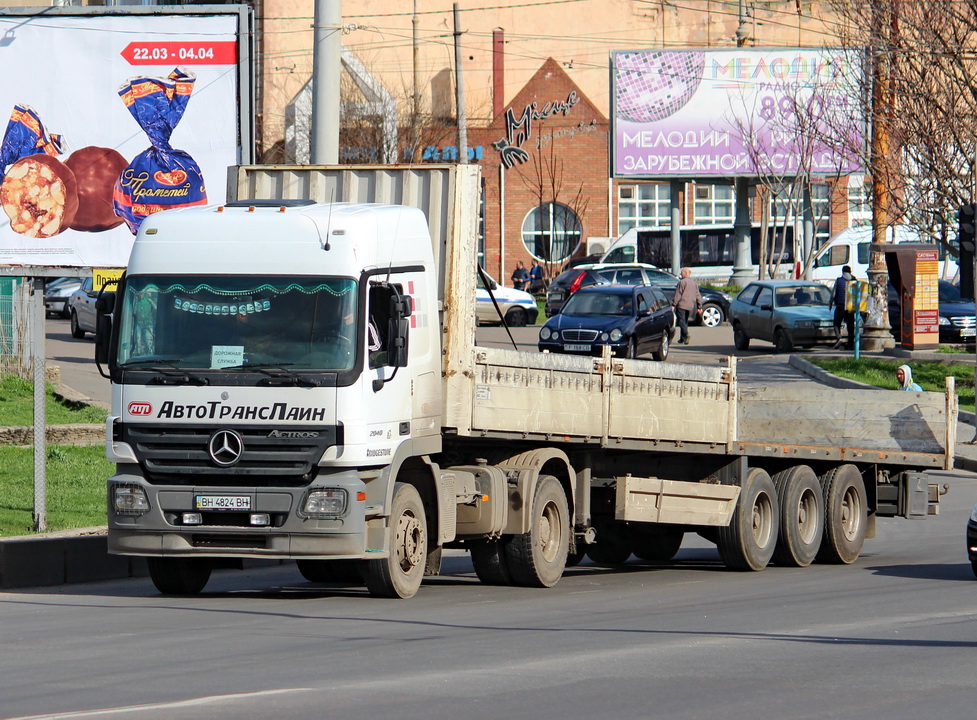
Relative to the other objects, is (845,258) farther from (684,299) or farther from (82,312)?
(82,312)

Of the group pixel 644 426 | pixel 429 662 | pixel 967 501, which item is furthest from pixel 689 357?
pixel 429 662

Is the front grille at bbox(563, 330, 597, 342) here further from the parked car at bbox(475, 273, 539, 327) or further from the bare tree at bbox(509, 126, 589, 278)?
the bare tree at bbox(509, 126, 589, 278)

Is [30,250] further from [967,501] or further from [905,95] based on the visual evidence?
[905,95]

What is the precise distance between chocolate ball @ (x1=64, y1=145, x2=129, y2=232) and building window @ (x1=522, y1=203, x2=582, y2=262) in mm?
50842

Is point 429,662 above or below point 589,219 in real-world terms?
below

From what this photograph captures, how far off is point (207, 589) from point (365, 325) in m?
3.42

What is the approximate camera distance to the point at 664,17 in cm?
7125

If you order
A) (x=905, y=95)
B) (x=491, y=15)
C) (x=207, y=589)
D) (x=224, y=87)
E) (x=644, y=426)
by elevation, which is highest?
(x=491, y=15)

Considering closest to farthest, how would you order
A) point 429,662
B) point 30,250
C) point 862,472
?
point 429,662
point 862,472
point 30,250

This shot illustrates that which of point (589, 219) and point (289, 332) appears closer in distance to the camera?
point (289, 332)

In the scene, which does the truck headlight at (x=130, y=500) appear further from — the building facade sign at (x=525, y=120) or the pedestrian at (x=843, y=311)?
the building facade sign at (x=525, y=120)

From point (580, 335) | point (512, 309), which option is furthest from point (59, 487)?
point (512, 309)

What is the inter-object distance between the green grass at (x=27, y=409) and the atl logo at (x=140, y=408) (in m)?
10.5

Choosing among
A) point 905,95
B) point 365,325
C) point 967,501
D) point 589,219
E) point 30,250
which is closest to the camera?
point 365,325
